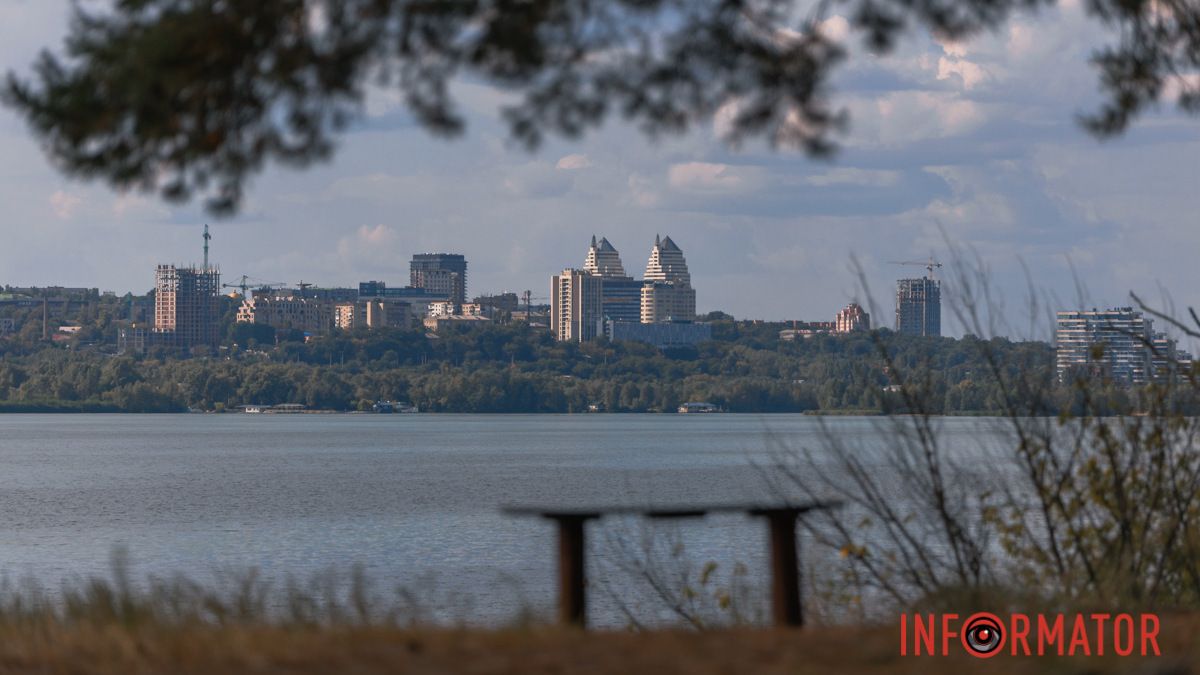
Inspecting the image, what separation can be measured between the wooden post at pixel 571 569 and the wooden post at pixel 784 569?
1102mm

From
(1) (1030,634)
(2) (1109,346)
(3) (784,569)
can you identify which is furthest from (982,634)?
(2) (1109,346)

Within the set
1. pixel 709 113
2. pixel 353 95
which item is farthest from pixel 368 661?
pixel 709 113

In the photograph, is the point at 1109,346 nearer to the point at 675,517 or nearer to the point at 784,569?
the point at 784,569

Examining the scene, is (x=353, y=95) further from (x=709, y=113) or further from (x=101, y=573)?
(x=101, y=573)

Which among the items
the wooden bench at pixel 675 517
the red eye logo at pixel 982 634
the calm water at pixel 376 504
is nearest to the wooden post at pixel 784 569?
the wooden bench at pixel 675 517

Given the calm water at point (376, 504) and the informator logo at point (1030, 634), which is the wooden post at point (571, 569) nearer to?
the calm water at point (376, 504)

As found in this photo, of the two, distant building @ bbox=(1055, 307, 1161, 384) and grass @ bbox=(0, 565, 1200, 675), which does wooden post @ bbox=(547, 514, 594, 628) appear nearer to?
grass @ bbox=(0, 565, 1200, 675)

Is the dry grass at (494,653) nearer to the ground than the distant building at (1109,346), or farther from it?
nearer to the ground

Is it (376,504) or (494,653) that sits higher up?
(494,653)

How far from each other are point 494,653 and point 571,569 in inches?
49.7

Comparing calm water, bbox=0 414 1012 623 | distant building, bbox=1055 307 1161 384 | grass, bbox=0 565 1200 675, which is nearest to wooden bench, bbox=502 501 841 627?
grass, bbox=0 565 1200 675

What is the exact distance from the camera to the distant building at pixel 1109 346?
13.3m

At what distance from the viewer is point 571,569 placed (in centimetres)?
905

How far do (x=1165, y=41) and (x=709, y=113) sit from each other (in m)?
3.55
